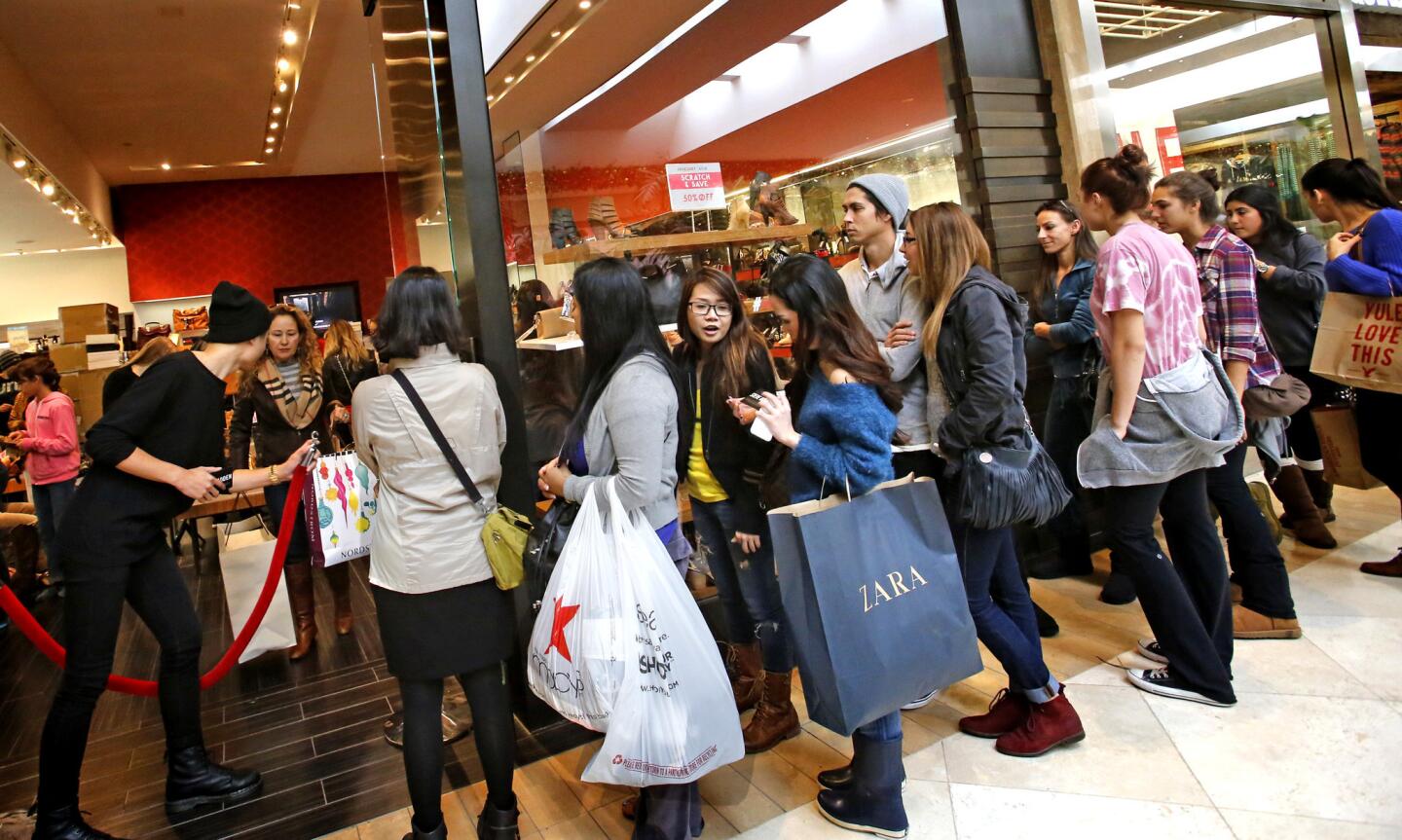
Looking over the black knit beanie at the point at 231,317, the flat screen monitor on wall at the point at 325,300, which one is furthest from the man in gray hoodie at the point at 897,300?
the flat screen monitor on wall at the point at 325,300

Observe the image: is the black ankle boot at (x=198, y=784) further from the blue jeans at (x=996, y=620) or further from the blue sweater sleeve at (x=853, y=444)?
the blue jeans at (x=996, y=620)

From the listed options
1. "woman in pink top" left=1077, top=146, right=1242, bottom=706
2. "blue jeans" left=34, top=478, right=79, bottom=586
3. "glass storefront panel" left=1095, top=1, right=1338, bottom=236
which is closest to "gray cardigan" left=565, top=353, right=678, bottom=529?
"woman in pink top" left=1077, top=146, right=1242, bottom=706

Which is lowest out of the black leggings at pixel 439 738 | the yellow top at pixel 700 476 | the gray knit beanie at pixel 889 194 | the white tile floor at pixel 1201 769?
the white tile floor at pixel 1201 769

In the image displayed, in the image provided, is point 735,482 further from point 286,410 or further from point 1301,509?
point 1301,509

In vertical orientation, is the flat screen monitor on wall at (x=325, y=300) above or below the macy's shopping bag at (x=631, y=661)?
above

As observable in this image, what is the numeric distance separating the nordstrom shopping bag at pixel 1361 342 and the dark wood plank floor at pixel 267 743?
314 centimetres

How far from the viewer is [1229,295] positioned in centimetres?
298

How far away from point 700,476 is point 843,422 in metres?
0.70

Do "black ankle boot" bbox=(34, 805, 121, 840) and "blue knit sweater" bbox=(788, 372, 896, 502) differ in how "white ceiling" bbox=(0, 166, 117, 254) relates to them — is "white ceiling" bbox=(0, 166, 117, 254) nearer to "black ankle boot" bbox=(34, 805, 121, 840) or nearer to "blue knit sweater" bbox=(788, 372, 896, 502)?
"black ankle boot" bbox=(34, 805, 121, 840)

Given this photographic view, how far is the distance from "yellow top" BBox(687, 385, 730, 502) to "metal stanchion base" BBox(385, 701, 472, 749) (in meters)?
1.19

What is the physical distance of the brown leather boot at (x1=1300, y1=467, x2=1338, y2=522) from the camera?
413 centimetres

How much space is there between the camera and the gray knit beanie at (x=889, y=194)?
2.36 metres

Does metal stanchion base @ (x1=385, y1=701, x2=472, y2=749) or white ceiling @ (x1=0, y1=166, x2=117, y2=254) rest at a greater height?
white ceiling @ (x1=0, y1=166, x2=117, y2=254)

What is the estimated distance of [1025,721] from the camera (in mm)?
2398
